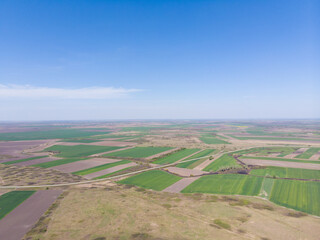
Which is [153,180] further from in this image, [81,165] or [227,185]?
[81,165]

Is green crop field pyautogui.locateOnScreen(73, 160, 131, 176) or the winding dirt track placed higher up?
the winding dirt track

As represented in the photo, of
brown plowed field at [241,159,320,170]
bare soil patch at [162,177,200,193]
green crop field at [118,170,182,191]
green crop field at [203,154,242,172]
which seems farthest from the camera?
brown plowed field at [241,159,320,170]

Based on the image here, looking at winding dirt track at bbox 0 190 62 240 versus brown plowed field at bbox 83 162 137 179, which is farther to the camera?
brown plowed field at bbox 83 162 137 179

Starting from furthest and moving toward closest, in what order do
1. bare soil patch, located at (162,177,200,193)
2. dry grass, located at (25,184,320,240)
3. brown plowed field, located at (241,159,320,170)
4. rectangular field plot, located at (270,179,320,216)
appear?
brown plowed field, located at (241,159,320,170)
bare soil patch, located at (162,177,200,193)
rectangular field plot, located at (270,179,320,216)
dry grass, located at (25,184,320,240)

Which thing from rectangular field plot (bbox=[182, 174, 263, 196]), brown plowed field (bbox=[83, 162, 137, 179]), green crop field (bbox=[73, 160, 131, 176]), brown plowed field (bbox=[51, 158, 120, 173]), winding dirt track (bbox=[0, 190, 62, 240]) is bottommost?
rectangular field plot (bbox=[182, 174, 263, 196])

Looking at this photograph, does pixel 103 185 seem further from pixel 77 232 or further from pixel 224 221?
pixel 224 221

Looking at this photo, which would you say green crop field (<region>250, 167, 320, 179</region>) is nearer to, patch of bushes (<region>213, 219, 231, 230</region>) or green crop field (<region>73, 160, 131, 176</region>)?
patch of bushes (<region>213, 219, 231, 230</region>)

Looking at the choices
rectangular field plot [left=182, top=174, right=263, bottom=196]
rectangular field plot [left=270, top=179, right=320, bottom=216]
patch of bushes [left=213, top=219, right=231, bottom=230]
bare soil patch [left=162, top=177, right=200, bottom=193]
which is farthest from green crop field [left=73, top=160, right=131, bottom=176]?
rectangular field plot [left=270, top=179, right=320, bottom=216]

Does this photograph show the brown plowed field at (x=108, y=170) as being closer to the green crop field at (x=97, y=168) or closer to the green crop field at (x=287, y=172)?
the green crop field at (x=97, y=168)
